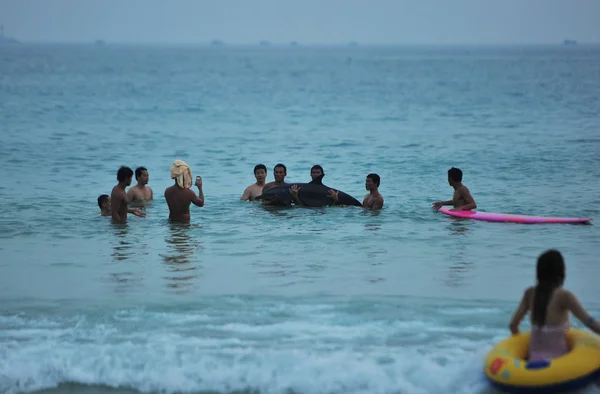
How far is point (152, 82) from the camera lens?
77688 millimetres

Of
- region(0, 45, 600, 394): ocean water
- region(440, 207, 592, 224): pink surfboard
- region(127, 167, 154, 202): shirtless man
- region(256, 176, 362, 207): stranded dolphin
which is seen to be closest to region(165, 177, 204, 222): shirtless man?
region(0, 45, 600, 394): ocean water

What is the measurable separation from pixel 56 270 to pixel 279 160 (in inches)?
575

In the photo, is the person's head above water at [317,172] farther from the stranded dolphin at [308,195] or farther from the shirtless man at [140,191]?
the shirtless man at [140,191]

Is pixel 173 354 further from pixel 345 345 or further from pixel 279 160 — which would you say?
pixel 279 160

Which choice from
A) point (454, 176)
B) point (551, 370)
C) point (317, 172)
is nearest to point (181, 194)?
point (317, 172)

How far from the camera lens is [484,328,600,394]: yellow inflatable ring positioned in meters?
6.80

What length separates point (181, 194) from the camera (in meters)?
13.7

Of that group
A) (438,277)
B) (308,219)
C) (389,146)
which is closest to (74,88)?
(389,146)

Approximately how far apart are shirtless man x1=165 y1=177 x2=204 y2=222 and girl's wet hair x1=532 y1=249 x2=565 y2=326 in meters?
6.98

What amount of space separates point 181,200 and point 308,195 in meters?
2.29

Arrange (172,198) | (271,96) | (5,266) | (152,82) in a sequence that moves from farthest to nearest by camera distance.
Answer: (152,82) → (271,96) → (172,198) → (5,266)

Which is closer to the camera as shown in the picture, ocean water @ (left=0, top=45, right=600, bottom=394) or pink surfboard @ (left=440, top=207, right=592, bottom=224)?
ocean water @ (left=0, top=45, right=600, bottom=394)

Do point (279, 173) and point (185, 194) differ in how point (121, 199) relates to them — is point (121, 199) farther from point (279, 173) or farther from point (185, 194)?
point (279, 173)

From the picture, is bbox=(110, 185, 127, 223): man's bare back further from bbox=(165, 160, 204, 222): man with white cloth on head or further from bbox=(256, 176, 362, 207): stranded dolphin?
bbox=(256, 176, 362, 207): stranded dolphin
